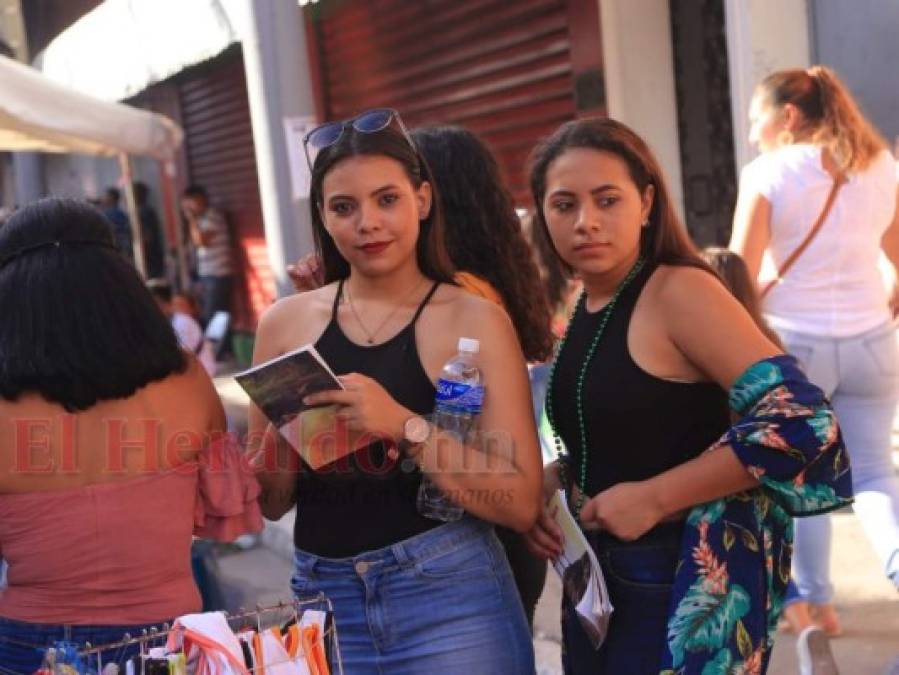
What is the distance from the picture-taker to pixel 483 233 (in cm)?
293

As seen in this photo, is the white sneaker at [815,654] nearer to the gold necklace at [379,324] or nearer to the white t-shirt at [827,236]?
the white t-shirt at [827,236]

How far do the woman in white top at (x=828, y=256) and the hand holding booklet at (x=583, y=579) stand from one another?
1.87 m

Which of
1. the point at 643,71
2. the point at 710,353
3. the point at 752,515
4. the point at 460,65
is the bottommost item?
the point at 752,515

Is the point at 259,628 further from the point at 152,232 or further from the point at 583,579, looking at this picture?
the point at 152,232

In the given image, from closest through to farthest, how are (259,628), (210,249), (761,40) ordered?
1. (259,628)
2. (761,40)
3. (210,249)

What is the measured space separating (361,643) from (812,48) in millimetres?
4173

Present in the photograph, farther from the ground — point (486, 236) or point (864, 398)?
point (486, 236)

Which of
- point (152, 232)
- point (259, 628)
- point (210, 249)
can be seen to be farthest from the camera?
point (152, 232)

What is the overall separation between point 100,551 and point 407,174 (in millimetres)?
980

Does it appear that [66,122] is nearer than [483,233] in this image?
No

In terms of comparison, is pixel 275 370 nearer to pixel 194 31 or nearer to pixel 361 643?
pixel 361 643

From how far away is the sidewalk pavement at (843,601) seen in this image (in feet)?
12.7

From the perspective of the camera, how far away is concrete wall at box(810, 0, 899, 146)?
4.84 metres

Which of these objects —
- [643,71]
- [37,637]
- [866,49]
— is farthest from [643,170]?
[643,71]
